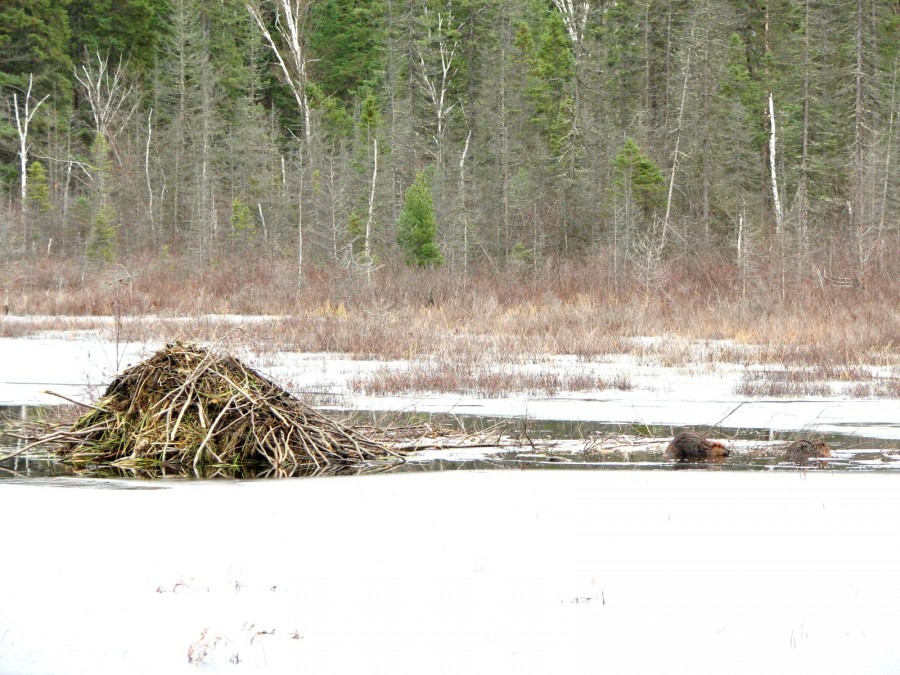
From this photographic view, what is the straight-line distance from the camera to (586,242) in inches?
1447

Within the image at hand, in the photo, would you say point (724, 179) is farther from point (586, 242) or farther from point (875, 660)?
point (875, 660)

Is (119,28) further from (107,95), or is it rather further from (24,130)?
(24,130)

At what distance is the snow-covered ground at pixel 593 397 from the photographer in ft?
38.9

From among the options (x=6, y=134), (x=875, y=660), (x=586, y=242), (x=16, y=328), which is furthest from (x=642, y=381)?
(x=6, y=134)

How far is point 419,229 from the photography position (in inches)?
1172

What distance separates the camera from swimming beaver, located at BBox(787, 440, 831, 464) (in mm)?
9383

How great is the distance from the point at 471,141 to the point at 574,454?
3870 cm

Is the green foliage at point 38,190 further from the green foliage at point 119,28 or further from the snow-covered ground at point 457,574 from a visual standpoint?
the snow-covered ground at point 457,574

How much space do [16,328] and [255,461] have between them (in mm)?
14348

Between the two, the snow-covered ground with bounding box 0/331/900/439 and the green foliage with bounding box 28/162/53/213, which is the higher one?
the green foliage with bounding box 28/162/53/213

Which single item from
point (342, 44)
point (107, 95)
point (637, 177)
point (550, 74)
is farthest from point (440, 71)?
point (637, 177)

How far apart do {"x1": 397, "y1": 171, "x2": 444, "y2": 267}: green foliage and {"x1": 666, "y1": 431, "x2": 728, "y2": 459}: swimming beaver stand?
66.8 feet

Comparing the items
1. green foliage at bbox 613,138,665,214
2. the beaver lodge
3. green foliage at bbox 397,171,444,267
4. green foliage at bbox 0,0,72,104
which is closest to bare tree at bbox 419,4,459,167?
green foliage at bbox 613,138,665,214

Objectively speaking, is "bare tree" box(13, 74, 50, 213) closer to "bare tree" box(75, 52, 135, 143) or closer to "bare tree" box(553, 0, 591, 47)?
"bare tree" box(75, 52, 135, 143)
